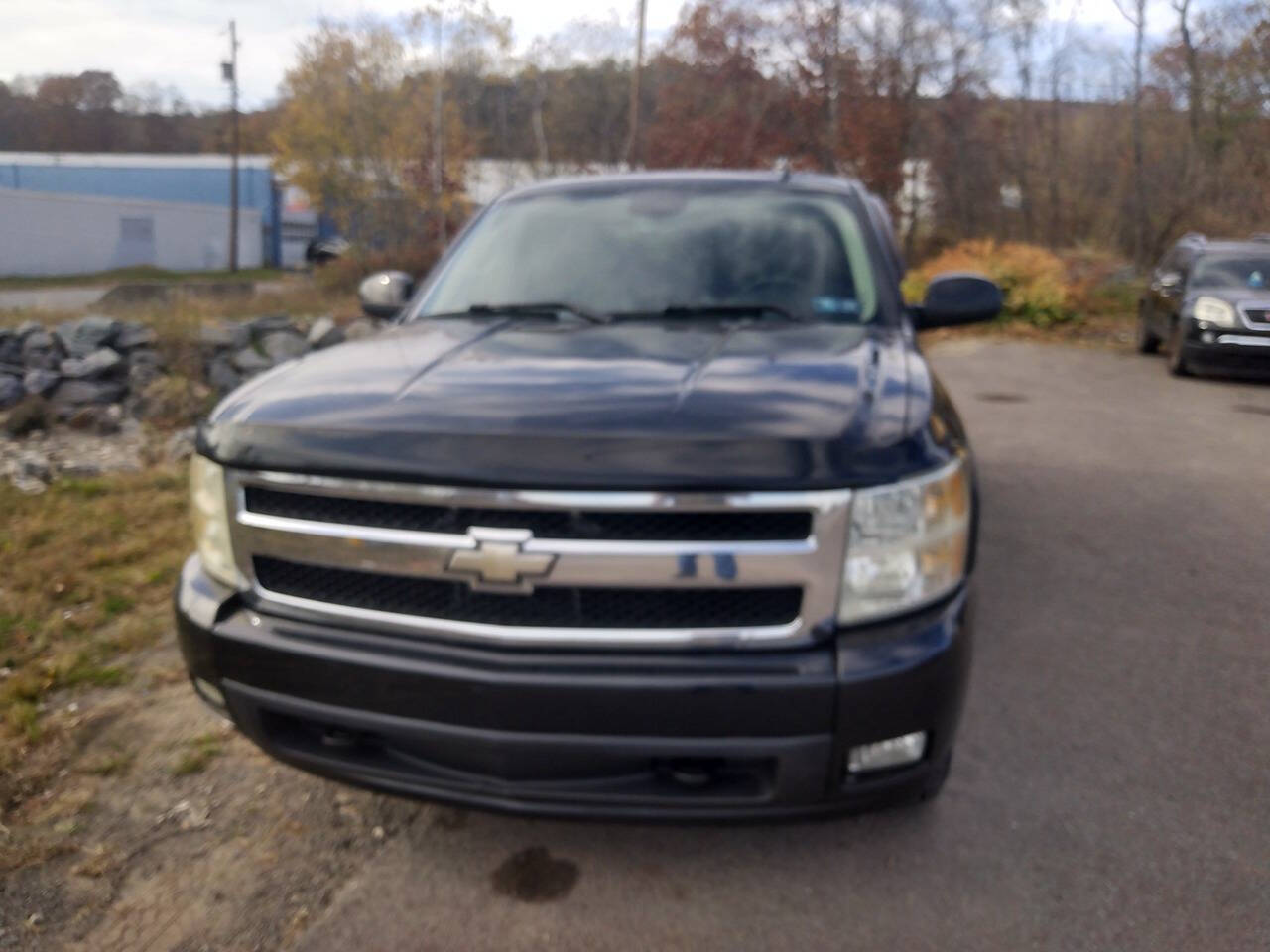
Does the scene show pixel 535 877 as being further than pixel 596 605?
Yes

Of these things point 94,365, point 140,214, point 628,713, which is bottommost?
point 94,365

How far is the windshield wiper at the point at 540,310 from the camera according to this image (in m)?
3.53

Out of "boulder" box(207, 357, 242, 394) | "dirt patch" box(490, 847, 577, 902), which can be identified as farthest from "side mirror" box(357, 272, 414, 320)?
"boulder" box(207, 357, 242, 394)

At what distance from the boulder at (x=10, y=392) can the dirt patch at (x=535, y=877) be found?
955 cm

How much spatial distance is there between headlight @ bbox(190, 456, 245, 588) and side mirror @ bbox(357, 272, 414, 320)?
1688 millimetres

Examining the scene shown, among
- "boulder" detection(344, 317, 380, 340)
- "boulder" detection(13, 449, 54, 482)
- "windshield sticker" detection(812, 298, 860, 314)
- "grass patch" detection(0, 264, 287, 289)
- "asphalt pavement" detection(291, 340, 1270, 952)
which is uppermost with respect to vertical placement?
"windshield sticker" detection(812, 298, 860, 314)

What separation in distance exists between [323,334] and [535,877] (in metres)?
12.5

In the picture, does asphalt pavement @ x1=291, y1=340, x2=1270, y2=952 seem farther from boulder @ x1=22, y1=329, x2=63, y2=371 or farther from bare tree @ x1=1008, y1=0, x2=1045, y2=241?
bare tree @ x1=1008, y1=0, x2=1045, y2=241

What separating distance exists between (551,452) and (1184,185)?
2601 centimetres

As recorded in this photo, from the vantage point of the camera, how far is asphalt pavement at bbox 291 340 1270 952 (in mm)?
2555

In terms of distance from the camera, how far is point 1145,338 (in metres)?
14.9

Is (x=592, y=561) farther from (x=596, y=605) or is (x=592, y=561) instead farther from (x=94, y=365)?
(x=94, y=365)

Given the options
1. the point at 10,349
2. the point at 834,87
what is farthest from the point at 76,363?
the point at 834,87

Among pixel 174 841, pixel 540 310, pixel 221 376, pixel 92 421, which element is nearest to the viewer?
pixel 174 841
